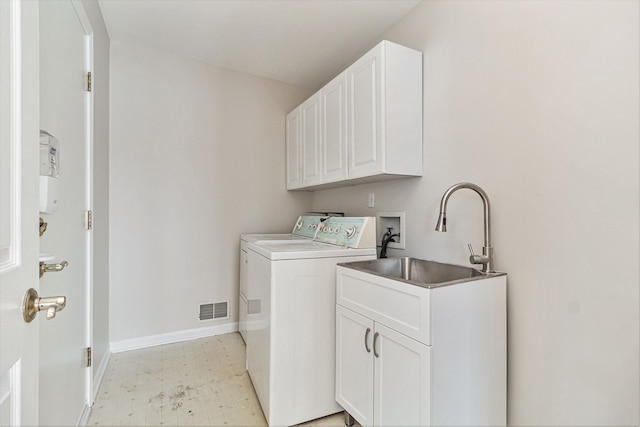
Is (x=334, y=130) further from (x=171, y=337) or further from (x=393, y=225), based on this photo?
(x=171, y=337)

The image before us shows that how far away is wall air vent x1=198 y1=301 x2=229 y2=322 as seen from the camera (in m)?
2.85

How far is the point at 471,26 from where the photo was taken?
5.37 ft

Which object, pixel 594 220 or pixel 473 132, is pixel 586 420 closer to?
pixel 594 220

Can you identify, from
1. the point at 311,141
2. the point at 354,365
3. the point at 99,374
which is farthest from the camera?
the point at 311,141

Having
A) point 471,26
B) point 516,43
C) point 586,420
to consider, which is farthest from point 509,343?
point 471,26

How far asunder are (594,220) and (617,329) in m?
0.39

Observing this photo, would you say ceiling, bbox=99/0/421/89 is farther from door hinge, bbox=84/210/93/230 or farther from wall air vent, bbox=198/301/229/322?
wall air vent, bbox=198/301/229/322

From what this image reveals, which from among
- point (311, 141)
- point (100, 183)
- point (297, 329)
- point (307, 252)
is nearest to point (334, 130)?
point (311, 141)

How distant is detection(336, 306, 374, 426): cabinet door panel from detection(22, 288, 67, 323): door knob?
1.19m

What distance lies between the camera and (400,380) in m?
1.32

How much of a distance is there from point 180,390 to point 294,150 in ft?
6.88

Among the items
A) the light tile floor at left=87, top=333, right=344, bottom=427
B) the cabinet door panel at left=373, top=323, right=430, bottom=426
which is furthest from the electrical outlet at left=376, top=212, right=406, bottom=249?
the light tile floor at left=87, top=333, right=344, bottom=427

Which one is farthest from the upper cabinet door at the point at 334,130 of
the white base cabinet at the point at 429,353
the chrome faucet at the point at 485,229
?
the white base cabinet at the point at 429,353

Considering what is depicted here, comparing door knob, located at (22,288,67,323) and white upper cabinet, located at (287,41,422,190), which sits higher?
white upper cabinet, located at (287,41,422,190)
